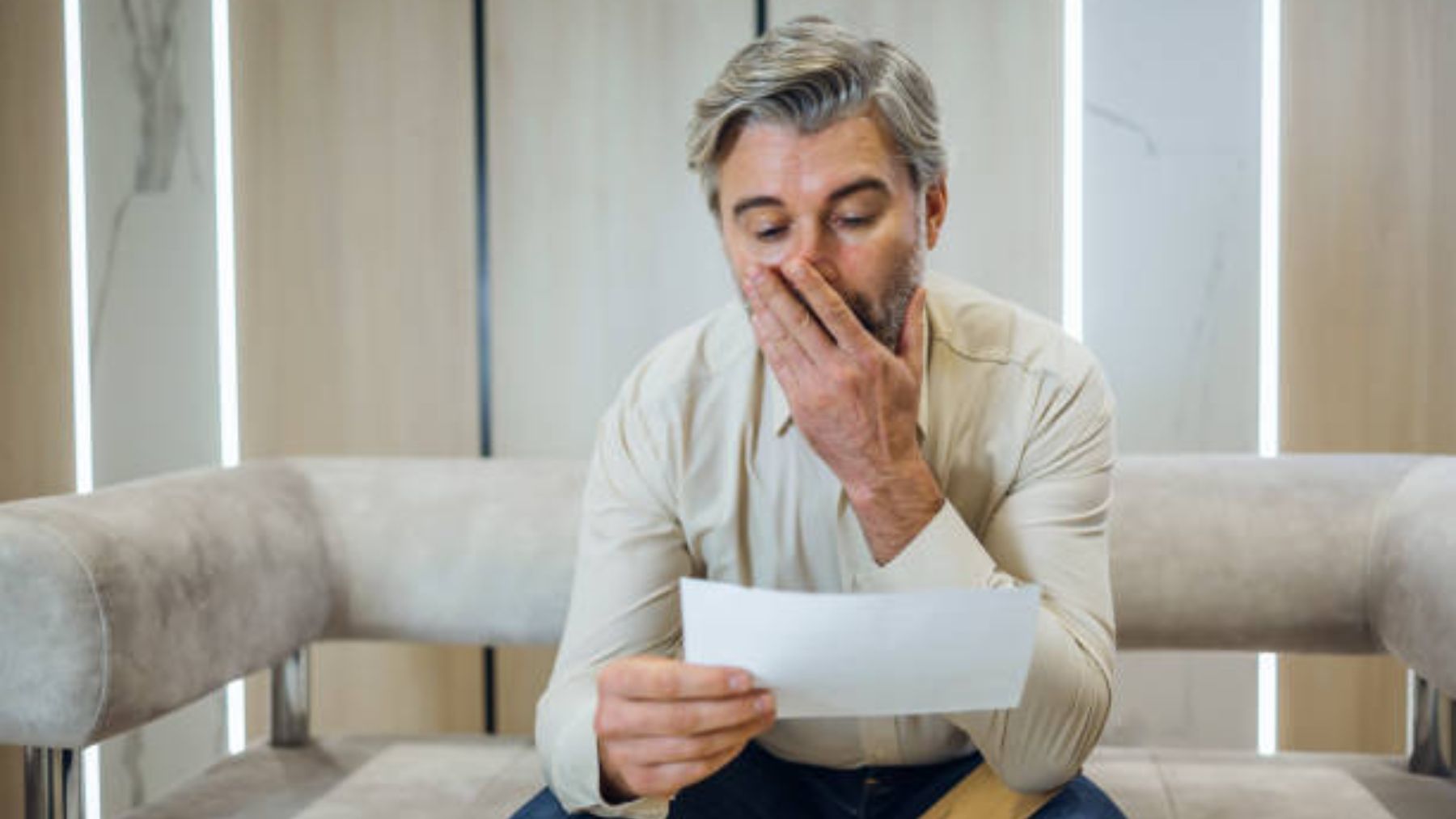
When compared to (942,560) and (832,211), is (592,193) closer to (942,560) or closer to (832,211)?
(832,211)

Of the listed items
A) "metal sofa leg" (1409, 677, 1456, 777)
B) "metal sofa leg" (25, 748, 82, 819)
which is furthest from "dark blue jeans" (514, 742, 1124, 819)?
"metal sofa leg" (1409, 677, 1456, 777)

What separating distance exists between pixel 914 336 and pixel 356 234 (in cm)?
169

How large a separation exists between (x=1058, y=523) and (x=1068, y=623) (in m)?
0.10

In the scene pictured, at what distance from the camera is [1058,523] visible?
1.35 meters

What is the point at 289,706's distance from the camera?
2.03m

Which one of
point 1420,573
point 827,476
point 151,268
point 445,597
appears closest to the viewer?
point 827,476

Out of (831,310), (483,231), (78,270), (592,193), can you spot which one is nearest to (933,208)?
(831,310)

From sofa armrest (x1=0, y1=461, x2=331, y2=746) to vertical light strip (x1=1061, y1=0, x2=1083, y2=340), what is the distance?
1.49m

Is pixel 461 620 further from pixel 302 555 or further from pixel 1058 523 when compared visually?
pixel 1058 523

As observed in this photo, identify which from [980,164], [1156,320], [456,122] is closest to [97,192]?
[456,122]

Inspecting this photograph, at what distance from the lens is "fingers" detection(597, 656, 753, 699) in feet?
3.60

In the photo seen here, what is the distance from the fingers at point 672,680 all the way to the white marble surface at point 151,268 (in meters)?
Answer: 1.51

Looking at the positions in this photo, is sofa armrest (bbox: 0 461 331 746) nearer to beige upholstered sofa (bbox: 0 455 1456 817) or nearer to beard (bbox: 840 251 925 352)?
beige upholstered sofa (bbox: 0 455 1456 817)

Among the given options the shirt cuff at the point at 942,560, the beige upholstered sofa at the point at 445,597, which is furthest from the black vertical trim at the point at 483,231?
the shirt cuff at the point at 942,560
